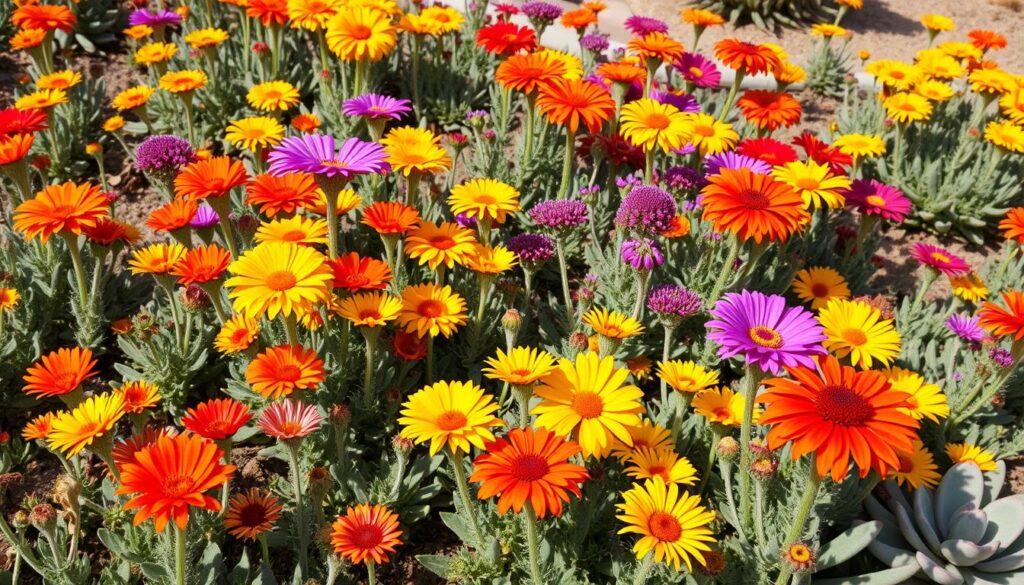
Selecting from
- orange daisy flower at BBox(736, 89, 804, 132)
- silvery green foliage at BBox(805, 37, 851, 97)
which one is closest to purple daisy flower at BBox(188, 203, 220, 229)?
orange daisy flower at BBox(736, 89, 804, 132)

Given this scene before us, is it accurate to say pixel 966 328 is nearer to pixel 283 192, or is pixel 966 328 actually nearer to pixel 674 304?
pixel 674 304

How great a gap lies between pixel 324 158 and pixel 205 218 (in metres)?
0.62

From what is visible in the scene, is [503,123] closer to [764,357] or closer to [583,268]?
[583,268]

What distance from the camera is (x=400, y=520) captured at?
9.91 feet

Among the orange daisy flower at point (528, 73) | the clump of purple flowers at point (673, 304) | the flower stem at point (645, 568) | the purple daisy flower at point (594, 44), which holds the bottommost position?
the flower stem at point (645, 568)

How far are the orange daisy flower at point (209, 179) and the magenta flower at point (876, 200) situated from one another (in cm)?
301

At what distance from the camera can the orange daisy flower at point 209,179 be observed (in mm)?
2881

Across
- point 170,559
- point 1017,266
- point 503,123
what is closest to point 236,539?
point 170,559

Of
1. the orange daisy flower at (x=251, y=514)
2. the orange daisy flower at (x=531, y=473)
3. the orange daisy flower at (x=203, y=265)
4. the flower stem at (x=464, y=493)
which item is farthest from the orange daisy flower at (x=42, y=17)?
the orange daisy flower at (x=531, y=473)

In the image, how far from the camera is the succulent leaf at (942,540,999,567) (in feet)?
9.25

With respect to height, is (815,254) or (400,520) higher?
(815,254)

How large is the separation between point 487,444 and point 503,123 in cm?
278

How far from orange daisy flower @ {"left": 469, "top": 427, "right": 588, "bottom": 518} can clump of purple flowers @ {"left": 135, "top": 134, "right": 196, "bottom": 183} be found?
221 centimetres

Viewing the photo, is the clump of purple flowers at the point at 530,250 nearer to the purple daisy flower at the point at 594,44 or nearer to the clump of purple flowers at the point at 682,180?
the clump of purple flowers at the point at 682,180
